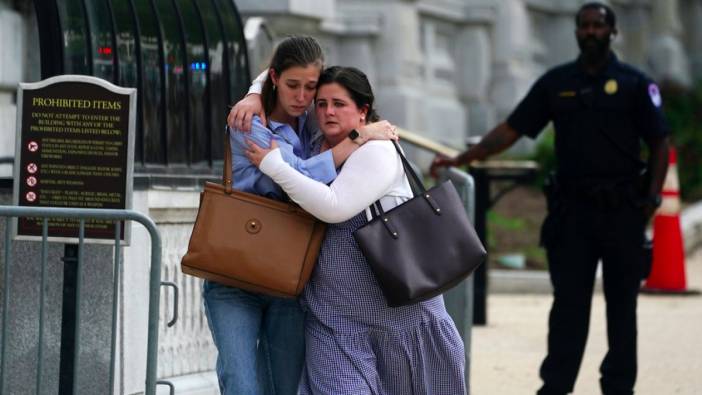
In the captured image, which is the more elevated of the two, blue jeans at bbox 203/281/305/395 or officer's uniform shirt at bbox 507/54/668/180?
officer's uniform shirt at bbox 507/54/668/180

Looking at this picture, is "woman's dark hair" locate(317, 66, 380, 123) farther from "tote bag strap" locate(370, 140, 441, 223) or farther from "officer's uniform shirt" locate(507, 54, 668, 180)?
"officer's uniform shirt" locate(507, 54, 668, 180)

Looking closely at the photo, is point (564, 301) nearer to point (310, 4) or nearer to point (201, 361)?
point (201, 361)

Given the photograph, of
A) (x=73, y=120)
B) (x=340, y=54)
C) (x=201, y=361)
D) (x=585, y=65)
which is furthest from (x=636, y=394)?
(x=340, y=54)

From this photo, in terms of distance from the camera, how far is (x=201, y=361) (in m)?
7.68

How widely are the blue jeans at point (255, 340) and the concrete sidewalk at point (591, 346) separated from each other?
9.92ft

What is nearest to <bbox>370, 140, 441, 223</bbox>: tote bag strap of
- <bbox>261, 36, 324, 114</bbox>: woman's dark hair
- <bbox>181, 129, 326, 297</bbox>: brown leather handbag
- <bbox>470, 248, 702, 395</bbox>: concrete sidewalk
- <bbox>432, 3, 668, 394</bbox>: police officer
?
<bbox>181, 129, 326, 297</bbox>: brown leather handbag

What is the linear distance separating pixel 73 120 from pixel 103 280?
93 centimetres

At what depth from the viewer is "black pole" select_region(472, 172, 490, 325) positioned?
1155 cm

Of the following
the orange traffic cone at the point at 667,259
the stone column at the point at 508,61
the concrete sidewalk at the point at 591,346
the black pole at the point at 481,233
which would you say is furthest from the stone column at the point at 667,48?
the black pole at the point at 481,233

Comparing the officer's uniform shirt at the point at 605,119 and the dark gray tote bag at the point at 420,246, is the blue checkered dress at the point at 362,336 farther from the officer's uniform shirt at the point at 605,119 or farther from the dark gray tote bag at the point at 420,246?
the officer's uniform shirt at the point at 605,119

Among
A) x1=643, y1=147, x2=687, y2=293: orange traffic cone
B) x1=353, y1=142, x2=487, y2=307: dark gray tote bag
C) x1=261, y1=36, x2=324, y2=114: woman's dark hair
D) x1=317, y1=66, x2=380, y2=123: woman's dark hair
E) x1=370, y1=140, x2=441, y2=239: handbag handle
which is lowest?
x1=643, y1=147, x2=687, y2=293: orange traffic cone

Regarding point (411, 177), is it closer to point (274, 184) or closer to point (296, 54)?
point (274, 184)

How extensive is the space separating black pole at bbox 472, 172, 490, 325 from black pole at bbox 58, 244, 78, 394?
5.66 metres

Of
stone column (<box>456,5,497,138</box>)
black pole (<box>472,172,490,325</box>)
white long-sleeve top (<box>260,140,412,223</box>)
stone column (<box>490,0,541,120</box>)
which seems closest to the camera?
white long-sleeve top (<box>260,140,412,223</box>)
